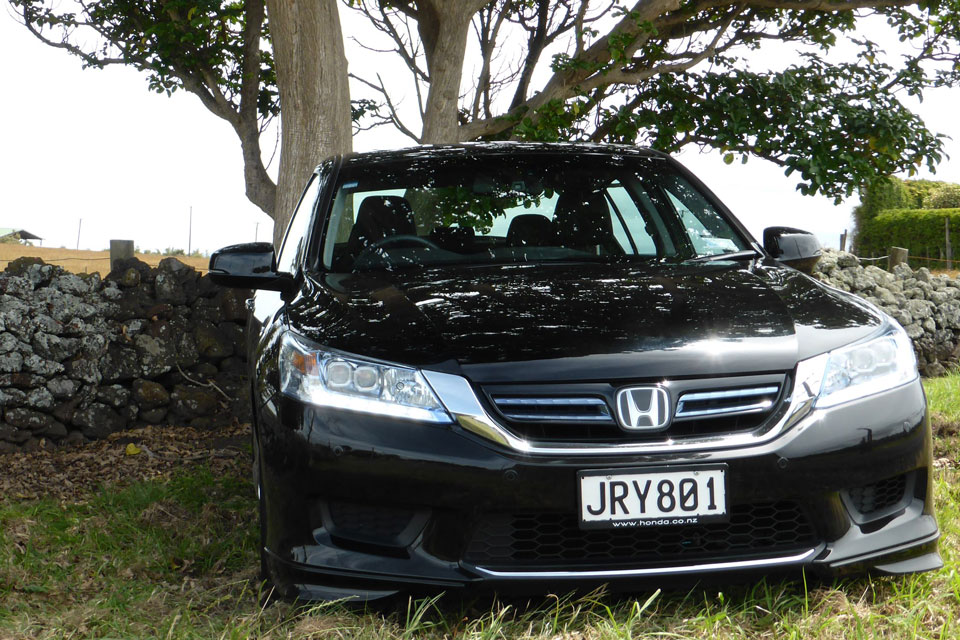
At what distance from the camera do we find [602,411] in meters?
2.40

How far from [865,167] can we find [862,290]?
1346 millimetres

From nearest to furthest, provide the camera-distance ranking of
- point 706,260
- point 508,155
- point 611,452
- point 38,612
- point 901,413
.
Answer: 1. point 611,452
2. point 901,413
3. point 38,612
4. point 706,260
5. point 508,155

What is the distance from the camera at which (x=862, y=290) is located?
32.8 feet

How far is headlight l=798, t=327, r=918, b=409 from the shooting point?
2541 mm

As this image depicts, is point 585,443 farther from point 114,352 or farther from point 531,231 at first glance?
point 114,352

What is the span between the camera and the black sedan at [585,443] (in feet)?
7.81

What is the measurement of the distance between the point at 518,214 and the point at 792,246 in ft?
3.49

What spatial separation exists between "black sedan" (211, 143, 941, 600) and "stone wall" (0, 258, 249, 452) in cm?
411

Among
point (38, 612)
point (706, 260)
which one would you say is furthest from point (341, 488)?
point (706, 260)

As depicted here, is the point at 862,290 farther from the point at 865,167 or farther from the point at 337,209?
the point at 337,209

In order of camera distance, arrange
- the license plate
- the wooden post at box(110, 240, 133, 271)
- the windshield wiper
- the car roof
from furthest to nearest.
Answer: the wooden post at box(110, 240, 133, 271)
the car roof
the windshield wiper
the license plate

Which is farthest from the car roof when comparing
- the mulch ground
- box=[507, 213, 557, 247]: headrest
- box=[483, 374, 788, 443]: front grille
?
the mulch ground

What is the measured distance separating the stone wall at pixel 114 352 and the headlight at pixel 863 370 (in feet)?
16.3

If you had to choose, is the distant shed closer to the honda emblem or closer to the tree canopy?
the tree canopy
